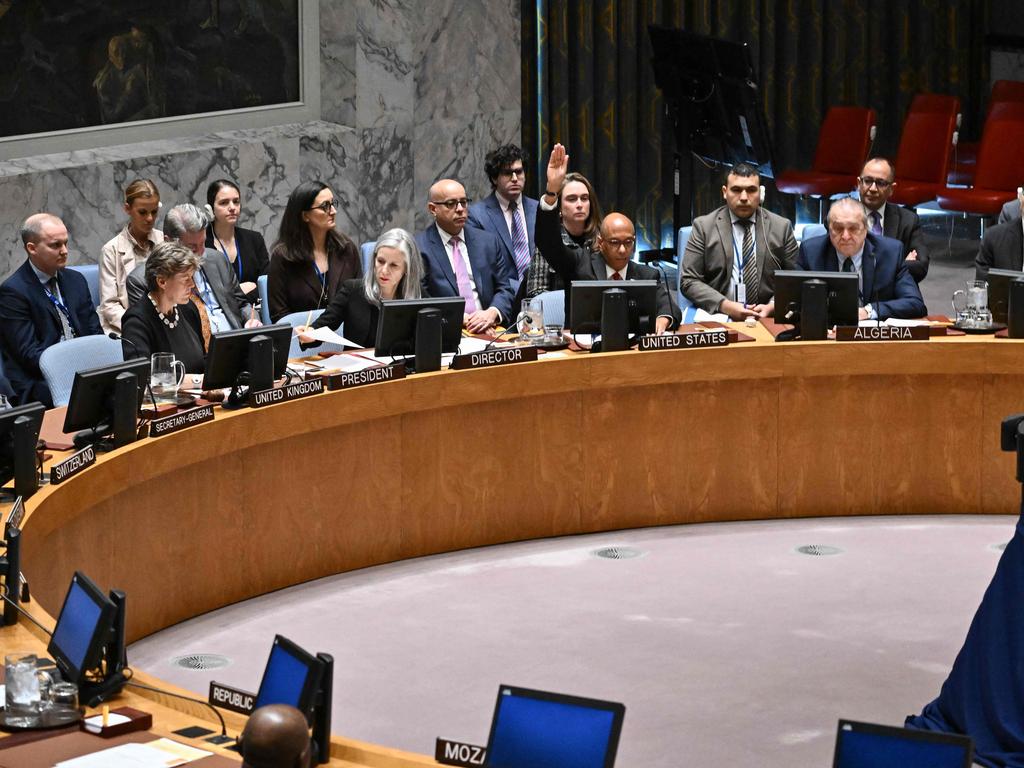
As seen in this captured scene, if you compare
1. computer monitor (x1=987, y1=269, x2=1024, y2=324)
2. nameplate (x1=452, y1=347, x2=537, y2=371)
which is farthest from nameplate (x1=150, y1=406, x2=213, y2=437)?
computer monitor (x1=987, y1=269, x2=1024, y2=324)

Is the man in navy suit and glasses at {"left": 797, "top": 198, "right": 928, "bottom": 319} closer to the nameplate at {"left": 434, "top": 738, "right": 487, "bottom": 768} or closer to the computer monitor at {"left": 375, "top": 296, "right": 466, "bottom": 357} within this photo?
the computer monitor at {"left": 375, "top": 296, "right": 466, "bottom": 357}

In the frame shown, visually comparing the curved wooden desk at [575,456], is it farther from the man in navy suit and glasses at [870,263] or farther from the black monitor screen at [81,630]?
the black monitor screen at [81,630]

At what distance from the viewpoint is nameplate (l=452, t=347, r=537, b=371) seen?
5906 millimetres

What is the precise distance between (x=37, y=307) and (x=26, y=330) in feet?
0.36

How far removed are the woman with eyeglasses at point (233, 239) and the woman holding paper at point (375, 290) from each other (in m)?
1.49

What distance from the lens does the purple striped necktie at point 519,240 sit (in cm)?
782

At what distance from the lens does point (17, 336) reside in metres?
6.45

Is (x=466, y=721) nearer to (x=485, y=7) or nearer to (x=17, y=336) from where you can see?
(x=17, y=336)

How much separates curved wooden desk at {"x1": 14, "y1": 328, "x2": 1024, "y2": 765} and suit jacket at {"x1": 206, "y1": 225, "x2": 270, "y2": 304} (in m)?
2.29

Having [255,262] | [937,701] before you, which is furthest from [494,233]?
[937,701]

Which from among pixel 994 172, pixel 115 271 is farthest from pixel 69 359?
pixel 994 172

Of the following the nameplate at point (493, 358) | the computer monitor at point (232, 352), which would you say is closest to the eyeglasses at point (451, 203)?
the nameplate at point (493, 358)

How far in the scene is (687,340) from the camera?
6.26 meters

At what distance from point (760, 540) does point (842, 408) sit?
65 centimetres
